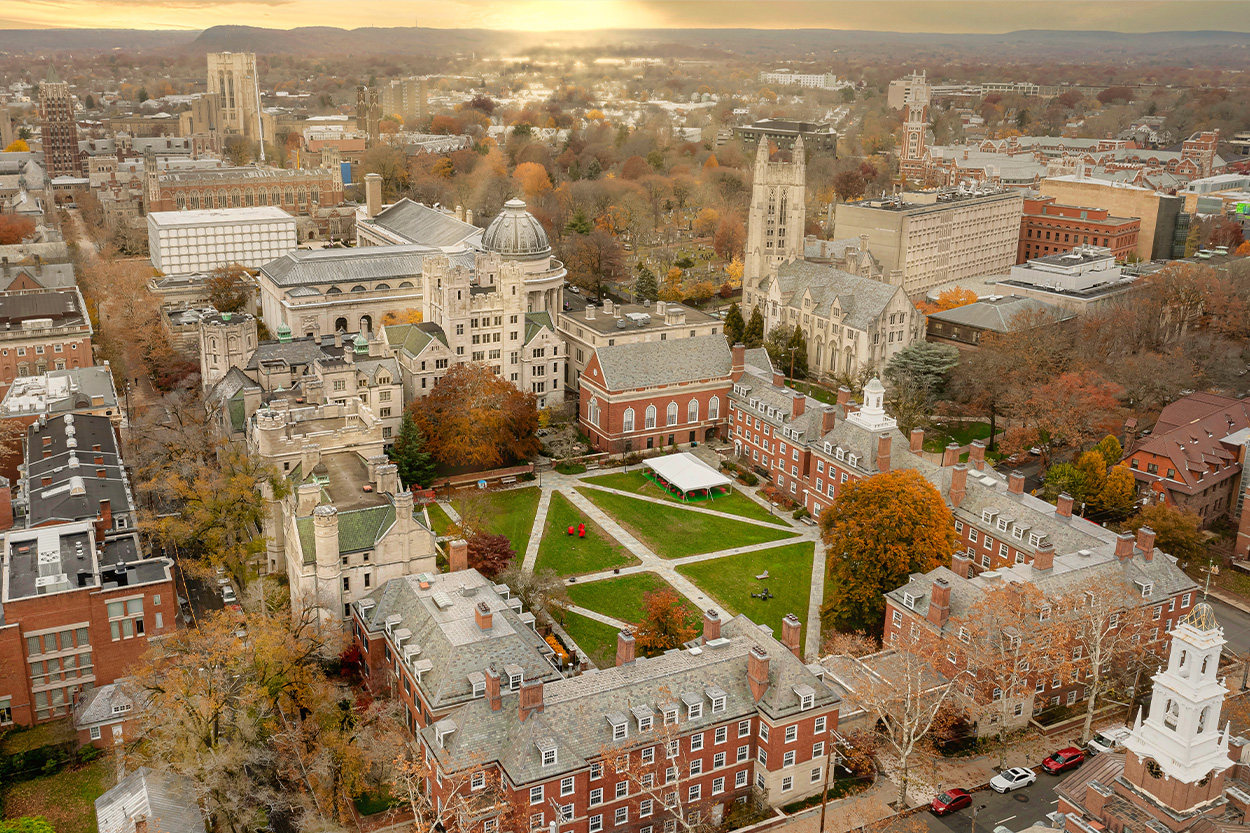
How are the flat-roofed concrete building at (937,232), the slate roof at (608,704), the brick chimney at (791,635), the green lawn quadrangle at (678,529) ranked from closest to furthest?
1. the slate roof at (608,704)
2. the brick chimney at (791,635)
3. the green lawn quadrangle at (678,529)
4. the flat-roofed concrete building at (937,232)

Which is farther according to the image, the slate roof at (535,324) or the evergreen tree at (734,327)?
the evergreen tree at (734,327)

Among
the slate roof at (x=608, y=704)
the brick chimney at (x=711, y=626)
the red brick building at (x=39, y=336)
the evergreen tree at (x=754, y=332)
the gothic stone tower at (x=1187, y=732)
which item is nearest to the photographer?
the gothic stone tower at (x=1187, y=732)

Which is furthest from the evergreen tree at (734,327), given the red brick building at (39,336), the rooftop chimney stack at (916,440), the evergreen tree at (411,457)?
the red brick building at (39,336)

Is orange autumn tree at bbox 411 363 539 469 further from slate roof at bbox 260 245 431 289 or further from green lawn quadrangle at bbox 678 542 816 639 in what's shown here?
slate roof at bbox 260 245 431 289

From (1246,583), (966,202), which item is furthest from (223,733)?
(966,202)

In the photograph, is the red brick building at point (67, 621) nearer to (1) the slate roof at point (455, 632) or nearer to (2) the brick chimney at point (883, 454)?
(1) the slate roof at point (455, 632)

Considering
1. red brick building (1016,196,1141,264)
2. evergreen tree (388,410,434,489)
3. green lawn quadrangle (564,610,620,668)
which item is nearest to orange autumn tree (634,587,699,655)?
green lawn quadrangle (564,610,620,668)
